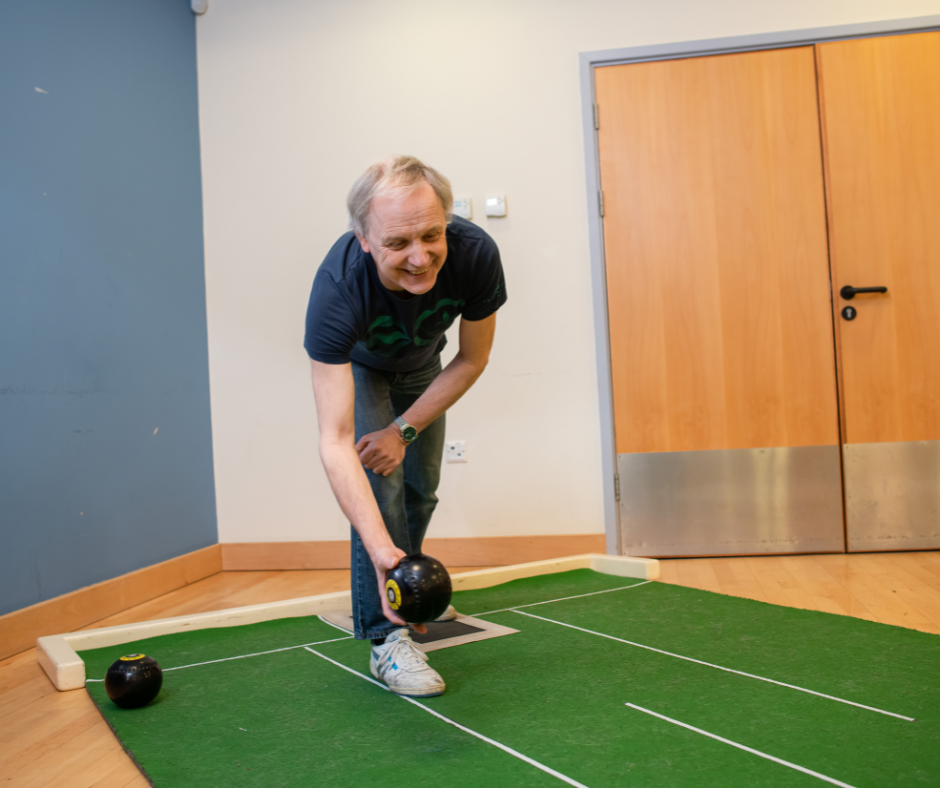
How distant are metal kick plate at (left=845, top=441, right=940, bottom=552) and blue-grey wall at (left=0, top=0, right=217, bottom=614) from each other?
2665 mm

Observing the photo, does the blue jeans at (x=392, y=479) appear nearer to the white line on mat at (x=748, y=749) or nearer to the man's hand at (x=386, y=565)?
the man's hand at (x=386, y=565)

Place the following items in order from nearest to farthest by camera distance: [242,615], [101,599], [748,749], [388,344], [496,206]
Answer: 1. [748,749]
2. [388,344]
3. [242,615]
4. [101,599]
5. [496,206]

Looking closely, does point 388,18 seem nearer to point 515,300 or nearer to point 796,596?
point 515,300

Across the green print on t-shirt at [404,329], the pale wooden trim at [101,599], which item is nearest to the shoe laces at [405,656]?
the green print on t-shirt at [404,329]

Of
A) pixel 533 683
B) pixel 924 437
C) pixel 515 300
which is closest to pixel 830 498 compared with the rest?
pixel 924 437

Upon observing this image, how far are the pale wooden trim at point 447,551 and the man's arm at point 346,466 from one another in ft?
5.69

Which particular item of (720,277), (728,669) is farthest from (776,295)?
(728,669)

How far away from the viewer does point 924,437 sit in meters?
3.12

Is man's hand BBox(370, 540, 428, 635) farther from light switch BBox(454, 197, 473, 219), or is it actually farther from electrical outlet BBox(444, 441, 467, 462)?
light switch BBox(454, 197, 473, 219)

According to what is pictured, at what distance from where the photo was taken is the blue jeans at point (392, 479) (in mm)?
1769

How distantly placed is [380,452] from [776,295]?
6.85 ft

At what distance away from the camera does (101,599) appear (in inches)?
104

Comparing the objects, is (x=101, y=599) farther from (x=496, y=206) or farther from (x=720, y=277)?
(x=720, y=277)

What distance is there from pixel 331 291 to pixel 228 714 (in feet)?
2.91
